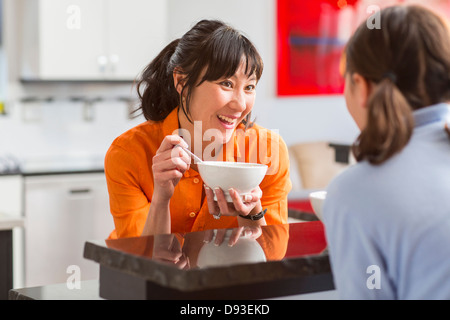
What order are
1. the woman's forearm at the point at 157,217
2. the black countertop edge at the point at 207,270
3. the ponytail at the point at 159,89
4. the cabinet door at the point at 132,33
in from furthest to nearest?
the cabinet door at the point at 132,33
the ponytail at the point at 159,89
the woman's forearm at the point at 157,217
the black countertop edge at the point at 207,270

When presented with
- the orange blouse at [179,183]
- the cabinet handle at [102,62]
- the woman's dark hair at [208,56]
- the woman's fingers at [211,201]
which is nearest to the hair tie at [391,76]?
the woman's fingers at [211,201]

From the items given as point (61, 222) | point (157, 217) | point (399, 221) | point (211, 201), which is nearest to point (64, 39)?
point (61, 222)

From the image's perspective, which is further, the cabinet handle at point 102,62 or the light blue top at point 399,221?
the cabinet handle at point 102,62

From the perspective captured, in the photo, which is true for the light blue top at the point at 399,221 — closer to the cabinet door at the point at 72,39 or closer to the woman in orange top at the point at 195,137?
the woman in orange top at the point at 195,137

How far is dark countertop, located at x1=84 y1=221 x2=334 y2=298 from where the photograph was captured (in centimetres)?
129

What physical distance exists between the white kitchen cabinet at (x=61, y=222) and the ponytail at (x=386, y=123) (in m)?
3.39

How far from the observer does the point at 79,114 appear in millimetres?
4895

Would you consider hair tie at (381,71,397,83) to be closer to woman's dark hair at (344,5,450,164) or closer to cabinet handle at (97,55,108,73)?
woman's dark hair at (344,5,450,164)

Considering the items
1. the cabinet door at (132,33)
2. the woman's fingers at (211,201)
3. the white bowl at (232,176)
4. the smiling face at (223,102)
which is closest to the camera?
the white bowl at (232,176)

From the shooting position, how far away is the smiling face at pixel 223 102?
79.3 inches

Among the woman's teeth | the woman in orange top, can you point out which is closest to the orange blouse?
the woman in orange top
